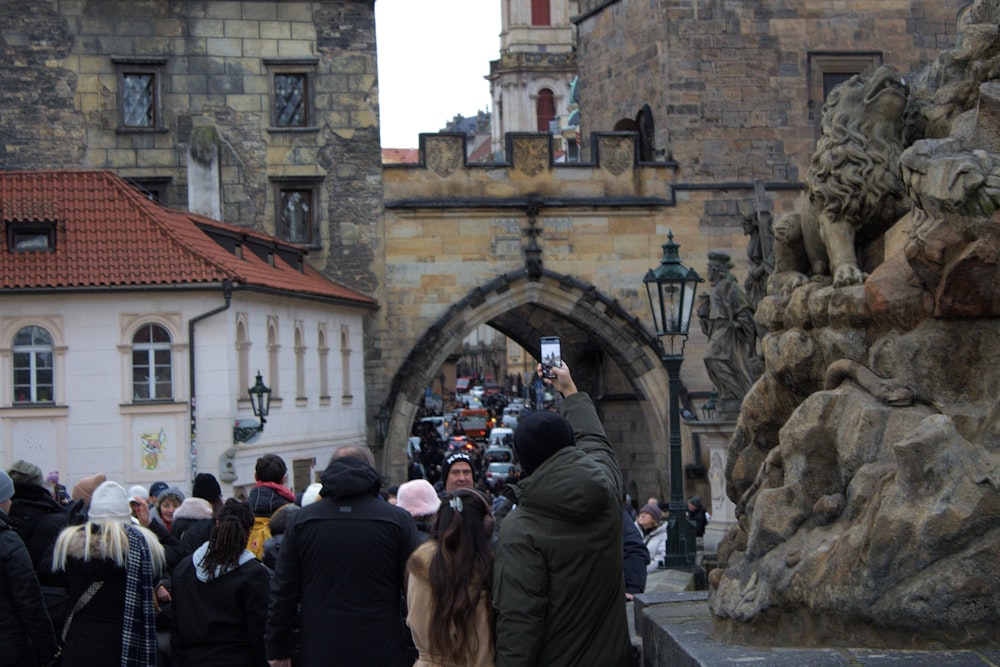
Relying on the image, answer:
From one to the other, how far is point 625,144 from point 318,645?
77.3 feet

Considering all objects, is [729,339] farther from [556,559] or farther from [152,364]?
[556,559]

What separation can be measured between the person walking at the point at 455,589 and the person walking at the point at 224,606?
54.9 inches

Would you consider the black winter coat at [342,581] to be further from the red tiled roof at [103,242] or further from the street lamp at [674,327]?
the red tiled roof at [103,242]

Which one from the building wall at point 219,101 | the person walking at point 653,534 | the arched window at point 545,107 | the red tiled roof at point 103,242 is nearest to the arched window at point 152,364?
the red tiled roof at point 103,242

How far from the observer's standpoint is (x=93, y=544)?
654 centimetres

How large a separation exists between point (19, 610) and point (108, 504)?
545 millimetres

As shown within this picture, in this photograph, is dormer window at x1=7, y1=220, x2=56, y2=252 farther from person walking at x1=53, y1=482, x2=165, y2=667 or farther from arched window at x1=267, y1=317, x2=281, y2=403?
person walking at x1=53, y1=482, x2=165, y2=667

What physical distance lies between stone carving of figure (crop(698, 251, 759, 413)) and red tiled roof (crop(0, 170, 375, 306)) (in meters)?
7.00

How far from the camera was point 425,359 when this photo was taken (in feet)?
92.3

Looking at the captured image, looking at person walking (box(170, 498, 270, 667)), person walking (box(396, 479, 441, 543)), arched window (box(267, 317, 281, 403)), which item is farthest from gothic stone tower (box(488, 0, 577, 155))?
person walking (box(170, 498, 270, 667))

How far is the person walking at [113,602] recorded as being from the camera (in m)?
6.62

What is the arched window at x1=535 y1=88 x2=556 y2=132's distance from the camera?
3652 inches

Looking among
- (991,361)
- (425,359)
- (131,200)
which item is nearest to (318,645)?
(991,361)

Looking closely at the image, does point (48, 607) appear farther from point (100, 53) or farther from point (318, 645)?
point (100, 53)
